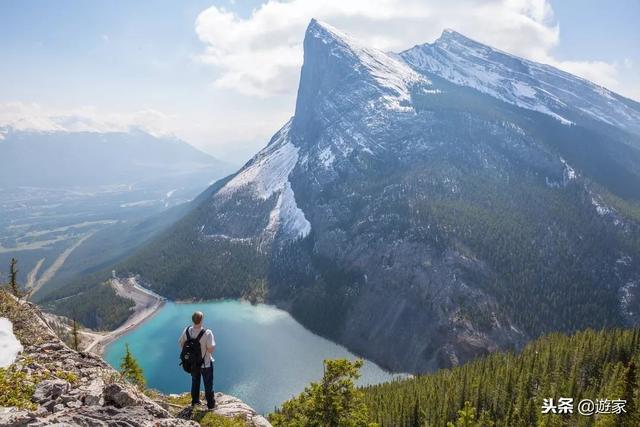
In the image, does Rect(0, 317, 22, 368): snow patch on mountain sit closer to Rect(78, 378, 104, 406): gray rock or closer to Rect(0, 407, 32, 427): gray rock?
Rect(78, 378, 104, 406): gray rock

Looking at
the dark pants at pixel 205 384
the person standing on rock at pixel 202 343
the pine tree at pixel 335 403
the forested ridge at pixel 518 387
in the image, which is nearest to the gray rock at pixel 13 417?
the person standing on rock at pixel 202 343

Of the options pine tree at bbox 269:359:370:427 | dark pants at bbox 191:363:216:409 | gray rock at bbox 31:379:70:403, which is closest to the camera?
gray rock at bbox 31:379:70:403

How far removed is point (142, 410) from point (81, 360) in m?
7.51

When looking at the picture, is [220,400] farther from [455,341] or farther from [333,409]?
[455,341]

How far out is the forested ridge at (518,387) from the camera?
86.2m

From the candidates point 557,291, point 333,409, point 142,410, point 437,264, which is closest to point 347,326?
point 437,264

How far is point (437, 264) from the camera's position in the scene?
192m

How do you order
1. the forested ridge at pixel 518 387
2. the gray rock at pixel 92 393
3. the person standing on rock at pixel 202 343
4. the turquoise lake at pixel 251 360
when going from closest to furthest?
→ the gray rock at pixel 92 393 → the person standing on rock at pixel 202 343 → the forested ridge at pixel 518 387 → the turquoise lake at pixel 251 360

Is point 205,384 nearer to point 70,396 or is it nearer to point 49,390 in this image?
point 70,396

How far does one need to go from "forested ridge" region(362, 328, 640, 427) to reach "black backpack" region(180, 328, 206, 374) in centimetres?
6815

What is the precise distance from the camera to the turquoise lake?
463 feet

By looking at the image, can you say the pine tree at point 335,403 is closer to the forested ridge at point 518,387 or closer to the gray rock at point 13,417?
the gray rock at point 13,417

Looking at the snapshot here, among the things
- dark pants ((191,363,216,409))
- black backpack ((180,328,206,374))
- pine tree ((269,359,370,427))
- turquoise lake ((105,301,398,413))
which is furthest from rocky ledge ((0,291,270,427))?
turquoise lake ((105,301,398,413))

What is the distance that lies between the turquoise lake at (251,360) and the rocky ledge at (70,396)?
366 feet
